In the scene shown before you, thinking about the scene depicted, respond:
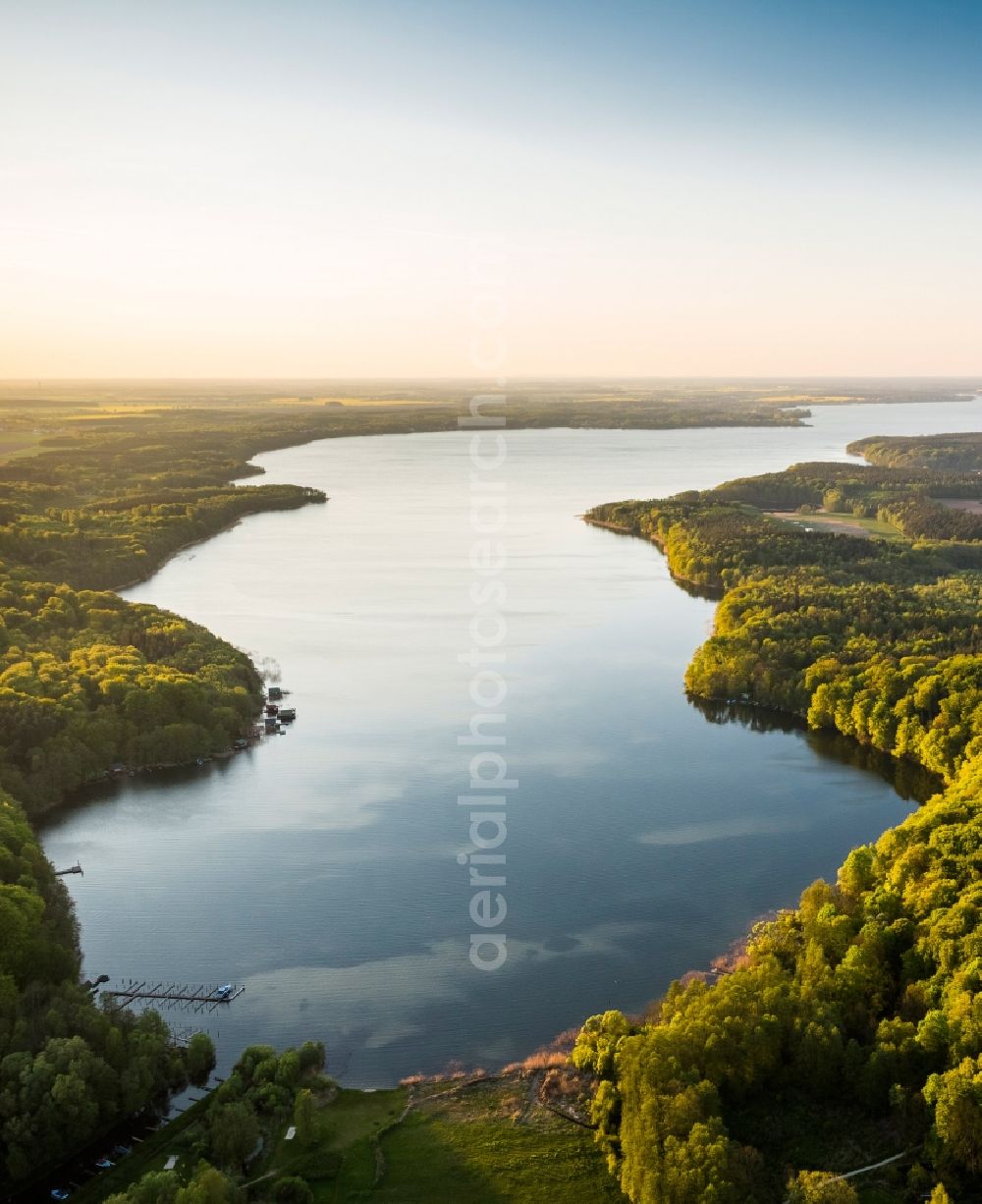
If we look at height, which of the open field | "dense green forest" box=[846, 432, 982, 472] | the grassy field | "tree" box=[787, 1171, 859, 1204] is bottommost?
the grassy field

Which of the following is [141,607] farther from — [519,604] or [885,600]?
[885,600]

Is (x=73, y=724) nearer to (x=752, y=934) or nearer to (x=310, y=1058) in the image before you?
(x=310, y=1058)

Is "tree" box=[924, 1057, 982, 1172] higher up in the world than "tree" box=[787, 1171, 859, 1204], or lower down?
higher up

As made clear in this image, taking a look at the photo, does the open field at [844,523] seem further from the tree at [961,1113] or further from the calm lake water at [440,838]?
the tree at [961,1113]

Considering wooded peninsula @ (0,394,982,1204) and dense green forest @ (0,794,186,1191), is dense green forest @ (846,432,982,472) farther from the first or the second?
dense green forest @ (0,794,186,1191)

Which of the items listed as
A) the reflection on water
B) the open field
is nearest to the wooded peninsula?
the reflection on water

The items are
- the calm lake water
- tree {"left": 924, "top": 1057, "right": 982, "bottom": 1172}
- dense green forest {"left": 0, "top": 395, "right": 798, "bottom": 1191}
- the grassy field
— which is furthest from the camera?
the calm lake water

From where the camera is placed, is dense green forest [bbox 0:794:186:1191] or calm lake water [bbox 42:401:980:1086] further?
calm lake water [bbox 42:401:980:1086]

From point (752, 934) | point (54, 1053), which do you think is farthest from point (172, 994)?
point (752, 934)

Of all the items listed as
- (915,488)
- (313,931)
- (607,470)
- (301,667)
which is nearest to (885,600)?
(301,667)
